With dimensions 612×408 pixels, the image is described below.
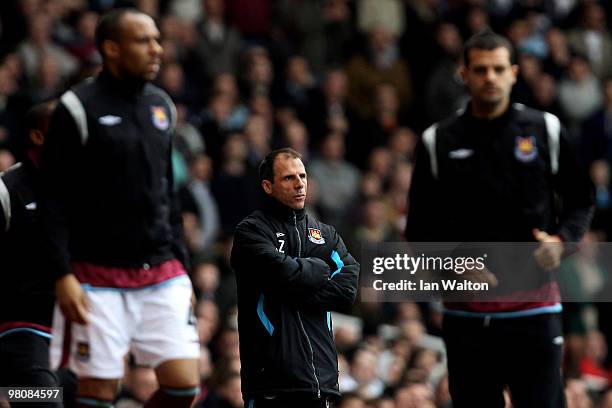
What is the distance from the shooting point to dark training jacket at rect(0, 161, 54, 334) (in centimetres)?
774

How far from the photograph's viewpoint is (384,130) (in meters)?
17.5

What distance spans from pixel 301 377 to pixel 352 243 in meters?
7.62

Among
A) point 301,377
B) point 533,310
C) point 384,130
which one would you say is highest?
point 384,130

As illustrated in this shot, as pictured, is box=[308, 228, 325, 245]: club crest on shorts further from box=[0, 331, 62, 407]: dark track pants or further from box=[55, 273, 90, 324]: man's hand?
box=[0, 331, 62, 407]: dark track pants

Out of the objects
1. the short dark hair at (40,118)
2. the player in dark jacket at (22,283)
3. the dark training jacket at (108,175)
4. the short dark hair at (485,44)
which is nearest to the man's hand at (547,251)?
the short dark hair at (485,44)

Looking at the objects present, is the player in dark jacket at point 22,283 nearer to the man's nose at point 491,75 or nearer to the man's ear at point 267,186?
the man's ear at point 267,186

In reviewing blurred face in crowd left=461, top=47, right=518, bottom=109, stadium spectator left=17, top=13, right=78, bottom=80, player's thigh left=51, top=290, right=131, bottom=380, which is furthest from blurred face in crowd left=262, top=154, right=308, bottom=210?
stadium spectator left=17, top=13, right=78, bottom=80

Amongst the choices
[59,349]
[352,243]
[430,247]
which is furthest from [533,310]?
[352,243]

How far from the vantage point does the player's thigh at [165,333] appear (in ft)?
24.7

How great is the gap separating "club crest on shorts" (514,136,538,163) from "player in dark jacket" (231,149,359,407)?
1.30 meters

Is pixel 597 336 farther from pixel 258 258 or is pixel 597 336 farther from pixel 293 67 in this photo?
pixel 258 258

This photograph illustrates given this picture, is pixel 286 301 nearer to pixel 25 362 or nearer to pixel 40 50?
pixel 25 362

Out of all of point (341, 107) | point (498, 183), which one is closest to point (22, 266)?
point (498, 183)

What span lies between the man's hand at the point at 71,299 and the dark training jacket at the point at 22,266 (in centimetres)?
72
